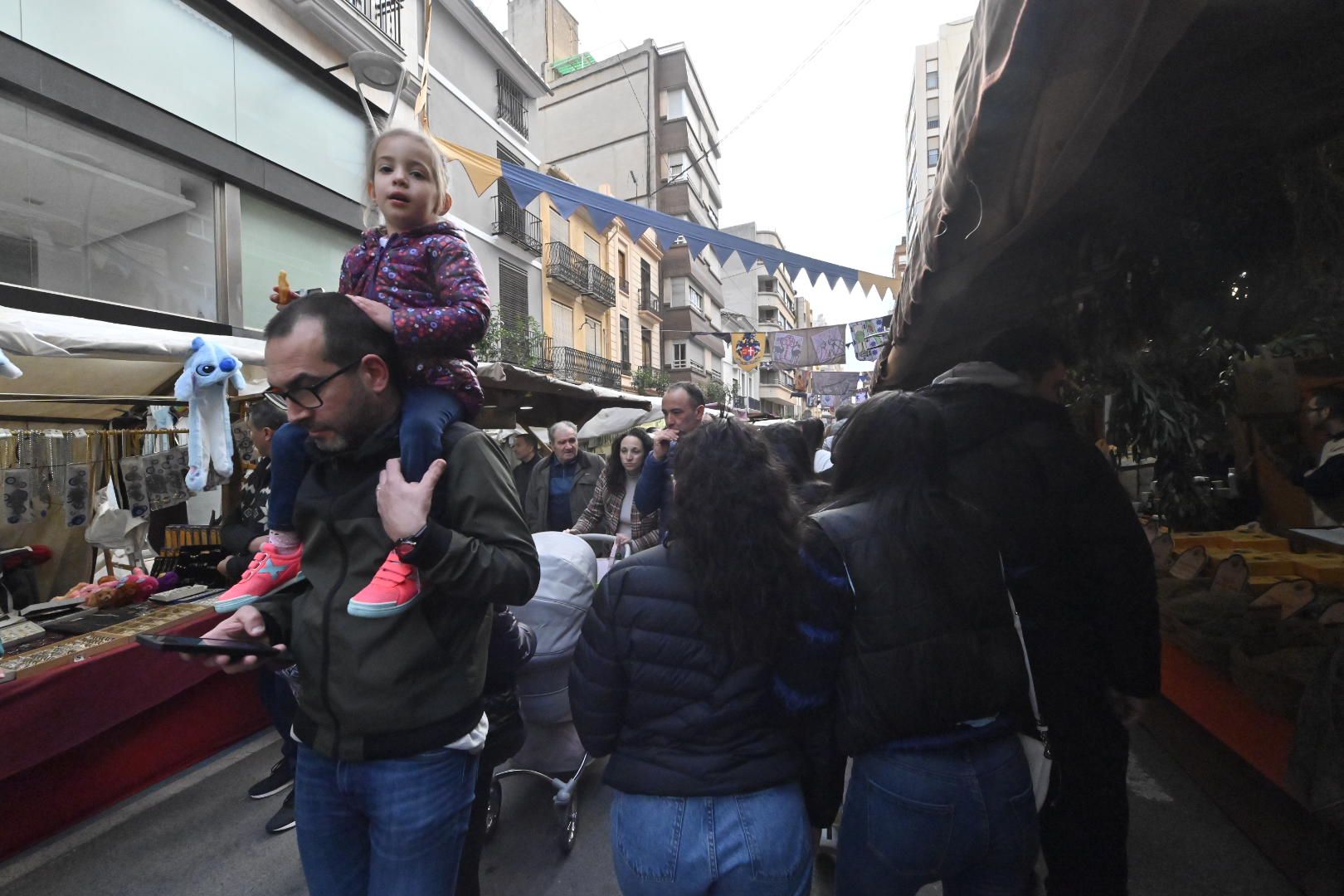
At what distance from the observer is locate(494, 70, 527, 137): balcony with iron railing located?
1680 centimetres

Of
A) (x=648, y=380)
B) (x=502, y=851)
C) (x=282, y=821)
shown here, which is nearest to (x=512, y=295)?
(x=648, y=380)

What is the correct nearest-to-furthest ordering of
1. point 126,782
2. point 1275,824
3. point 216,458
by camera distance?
point 1275,824 < point 126,782 < point 216,458

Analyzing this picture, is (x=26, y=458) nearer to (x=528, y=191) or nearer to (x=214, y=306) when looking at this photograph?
(x=528, y=191)

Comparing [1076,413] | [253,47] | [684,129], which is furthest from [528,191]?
[684,129]

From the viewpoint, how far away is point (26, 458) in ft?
14.5

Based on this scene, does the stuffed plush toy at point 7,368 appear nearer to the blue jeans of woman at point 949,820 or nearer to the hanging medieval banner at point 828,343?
the blue jeans of woman at point 949,820

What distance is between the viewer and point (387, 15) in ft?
41.1

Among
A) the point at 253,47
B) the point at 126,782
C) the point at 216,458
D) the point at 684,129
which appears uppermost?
the point at 684,129

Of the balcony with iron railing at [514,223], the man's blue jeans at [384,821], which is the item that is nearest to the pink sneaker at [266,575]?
the man's blue jeans at [384,821]

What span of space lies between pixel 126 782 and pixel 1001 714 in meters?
4.38

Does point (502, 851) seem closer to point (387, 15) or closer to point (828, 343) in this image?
point (828, 343)

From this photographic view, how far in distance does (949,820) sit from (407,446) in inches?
59.4

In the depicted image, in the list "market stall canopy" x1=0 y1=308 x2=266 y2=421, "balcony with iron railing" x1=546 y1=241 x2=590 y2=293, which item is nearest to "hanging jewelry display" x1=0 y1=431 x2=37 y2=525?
"market stall canopy" x1=0 y1=308 x2=266 y2=421

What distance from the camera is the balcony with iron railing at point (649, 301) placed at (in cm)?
→ 2990
